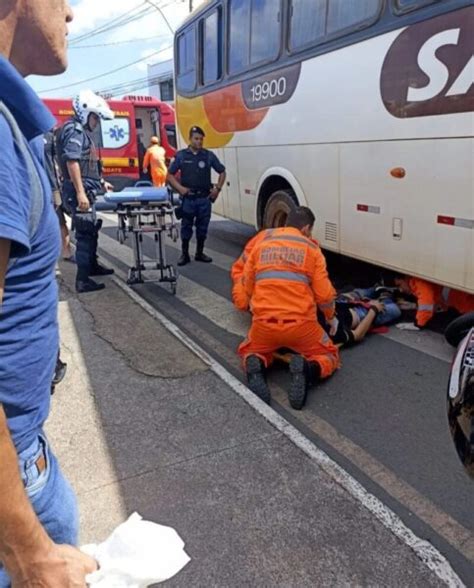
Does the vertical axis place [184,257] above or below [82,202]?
below

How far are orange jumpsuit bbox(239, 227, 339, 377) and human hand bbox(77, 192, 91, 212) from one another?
2825 mm

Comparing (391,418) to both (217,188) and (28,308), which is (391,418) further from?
(217,188)

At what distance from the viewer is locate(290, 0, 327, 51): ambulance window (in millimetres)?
5008

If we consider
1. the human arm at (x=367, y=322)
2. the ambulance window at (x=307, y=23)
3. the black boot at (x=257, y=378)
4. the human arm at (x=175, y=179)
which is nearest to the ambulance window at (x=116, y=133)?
the human arm at (x=175, y=179)

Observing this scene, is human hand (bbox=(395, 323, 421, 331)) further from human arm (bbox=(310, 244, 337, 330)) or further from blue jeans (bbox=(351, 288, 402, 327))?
human arm (bbox=(310, 244, 337, 330))

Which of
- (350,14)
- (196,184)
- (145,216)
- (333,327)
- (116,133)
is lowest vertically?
(333,327)

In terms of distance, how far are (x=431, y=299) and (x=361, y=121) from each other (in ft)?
5.58

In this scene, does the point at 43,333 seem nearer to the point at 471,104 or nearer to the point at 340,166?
the point at 471,104

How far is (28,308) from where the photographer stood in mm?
1050

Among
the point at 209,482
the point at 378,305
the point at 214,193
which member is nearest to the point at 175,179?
the point at 214,193

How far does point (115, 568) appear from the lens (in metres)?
1.02

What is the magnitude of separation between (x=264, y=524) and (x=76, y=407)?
5.28 feet

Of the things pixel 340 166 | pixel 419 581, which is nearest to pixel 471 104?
pixel 340 166

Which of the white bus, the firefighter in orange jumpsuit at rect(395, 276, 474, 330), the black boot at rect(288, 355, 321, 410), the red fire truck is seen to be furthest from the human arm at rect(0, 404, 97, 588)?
the red fire truck
